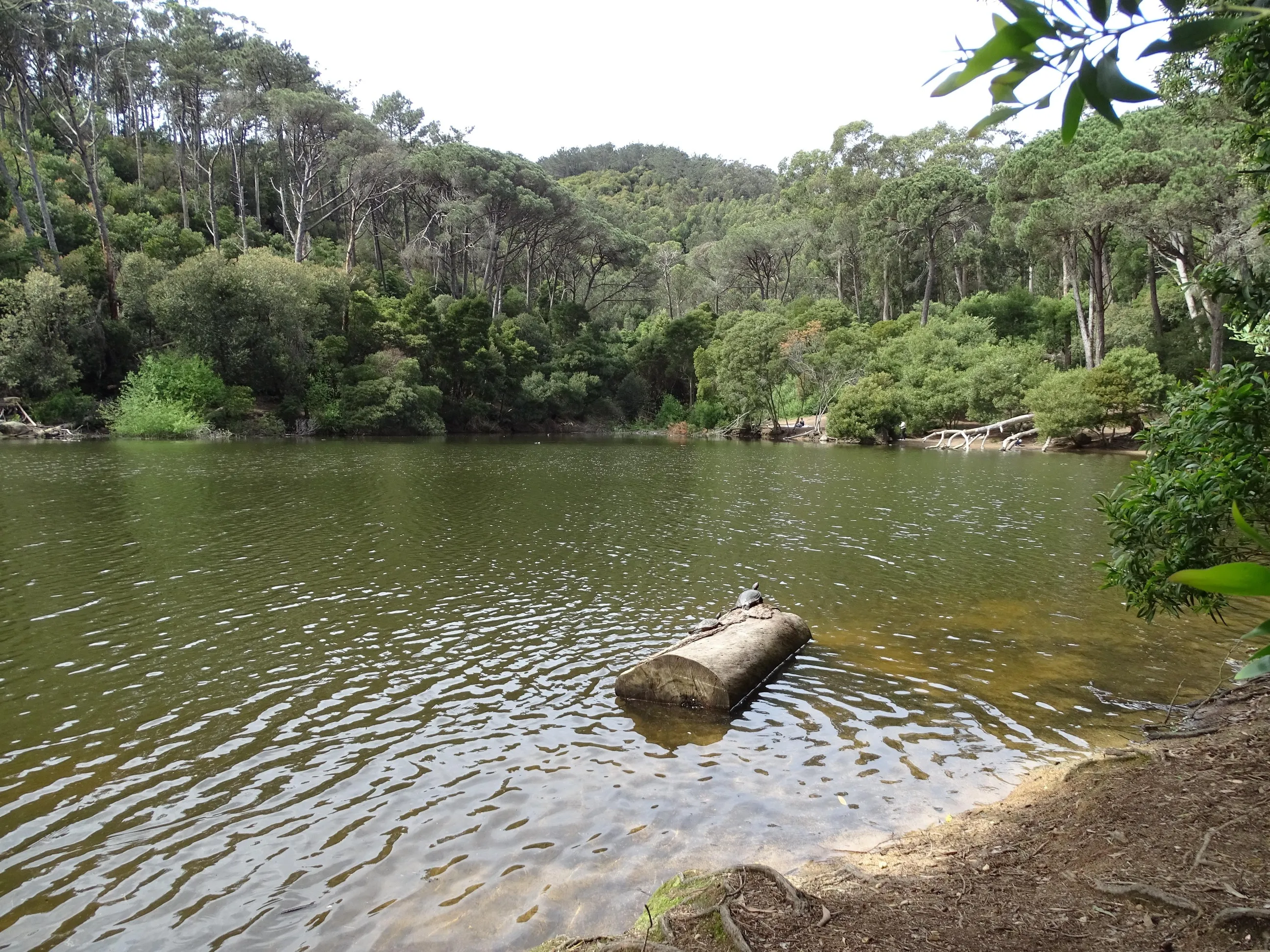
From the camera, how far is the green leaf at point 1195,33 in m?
1.17

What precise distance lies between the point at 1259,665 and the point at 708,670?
6639 millimetres

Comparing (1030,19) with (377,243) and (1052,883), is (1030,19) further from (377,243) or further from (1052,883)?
(377,243)

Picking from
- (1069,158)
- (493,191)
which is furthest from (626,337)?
(1069,158)

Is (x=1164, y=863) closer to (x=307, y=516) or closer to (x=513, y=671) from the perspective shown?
(x=513, y=671)

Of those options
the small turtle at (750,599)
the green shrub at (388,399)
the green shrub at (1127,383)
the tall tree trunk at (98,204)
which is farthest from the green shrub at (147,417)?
the green shrub at (1127,383)

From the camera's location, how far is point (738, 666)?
791 cm

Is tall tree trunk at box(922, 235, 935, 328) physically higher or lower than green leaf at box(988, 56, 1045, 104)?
higher

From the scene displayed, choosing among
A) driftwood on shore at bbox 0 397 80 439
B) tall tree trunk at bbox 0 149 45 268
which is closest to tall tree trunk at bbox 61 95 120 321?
tall tree trunk at bbox 0 149 45 268

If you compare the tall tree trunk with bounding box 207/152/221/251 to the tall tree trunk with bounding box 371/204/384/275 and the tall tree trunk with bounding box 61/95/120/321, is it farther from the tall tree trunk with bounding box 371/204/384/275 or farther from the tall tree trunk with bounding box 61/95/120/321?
the tall tree trunk with bounding box 371/204/384/275

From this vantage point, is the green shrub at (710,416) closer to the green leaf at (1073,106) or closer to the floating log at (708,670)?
Result: the floating log at (708,670)

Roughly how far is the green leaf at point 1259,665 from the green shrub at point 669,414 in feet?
203

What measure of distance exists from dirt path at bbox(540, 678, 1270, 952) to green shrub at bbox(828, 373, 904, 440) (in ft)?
145

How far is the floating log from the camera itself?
7.61 metres

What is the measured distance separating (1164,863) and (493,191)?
56.6m
